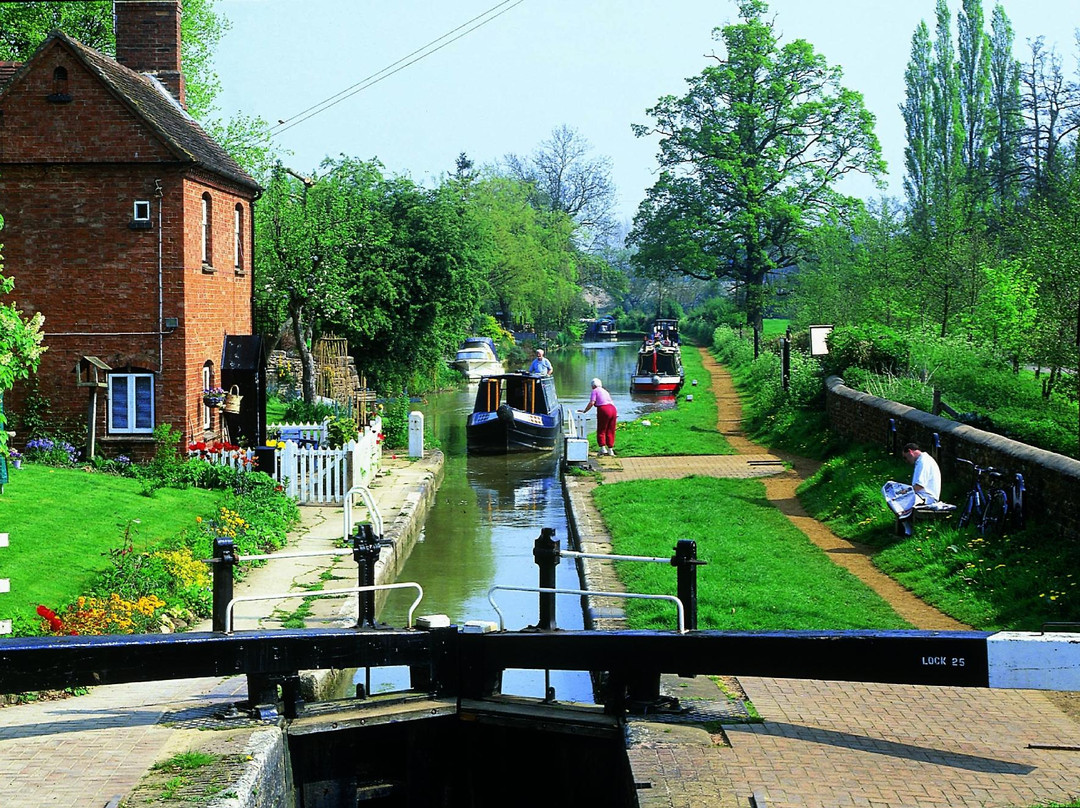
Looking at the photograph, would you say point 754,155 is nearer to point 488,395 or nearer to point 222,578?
point 488,395

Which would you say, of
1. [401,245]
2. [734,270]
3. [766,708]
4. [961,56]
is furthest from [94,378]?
[961,56]

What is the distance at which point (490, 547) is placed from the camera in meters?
17.3

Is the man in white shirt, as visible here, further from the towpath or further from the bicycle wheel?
the towpath

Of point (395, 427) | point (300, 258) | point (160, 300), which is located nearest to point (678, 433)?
point (395, 427)

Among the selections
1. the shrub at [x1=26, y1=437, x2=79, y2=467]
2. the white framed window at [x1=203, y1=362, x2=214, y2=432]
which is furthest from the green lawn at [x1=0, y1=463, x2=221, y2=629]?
the white framed window at [x1=203, y1=362, x2=214, y2=432]

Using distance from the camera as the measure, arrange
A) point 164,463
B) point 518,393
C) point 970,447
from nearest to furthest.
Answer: point 970,447 → point 164,463 → point 518,393

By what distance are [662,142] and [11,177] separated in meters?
43.2

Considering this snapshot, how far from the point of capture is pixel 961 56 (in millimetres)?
65188

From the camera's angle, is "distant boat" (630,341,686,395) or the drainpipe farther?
"distant boat" (630,341,686,395)

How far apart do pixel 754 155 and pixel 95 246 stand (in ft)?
138

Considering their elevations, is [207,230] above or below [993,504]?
above

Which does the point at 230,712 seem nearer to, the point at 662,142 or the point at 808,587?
the point at 808,587

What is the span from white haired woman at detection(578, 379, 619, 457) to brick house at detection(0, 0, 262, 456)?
9.01 metres

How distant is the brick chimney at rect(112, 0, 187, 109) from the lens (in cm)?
2223
